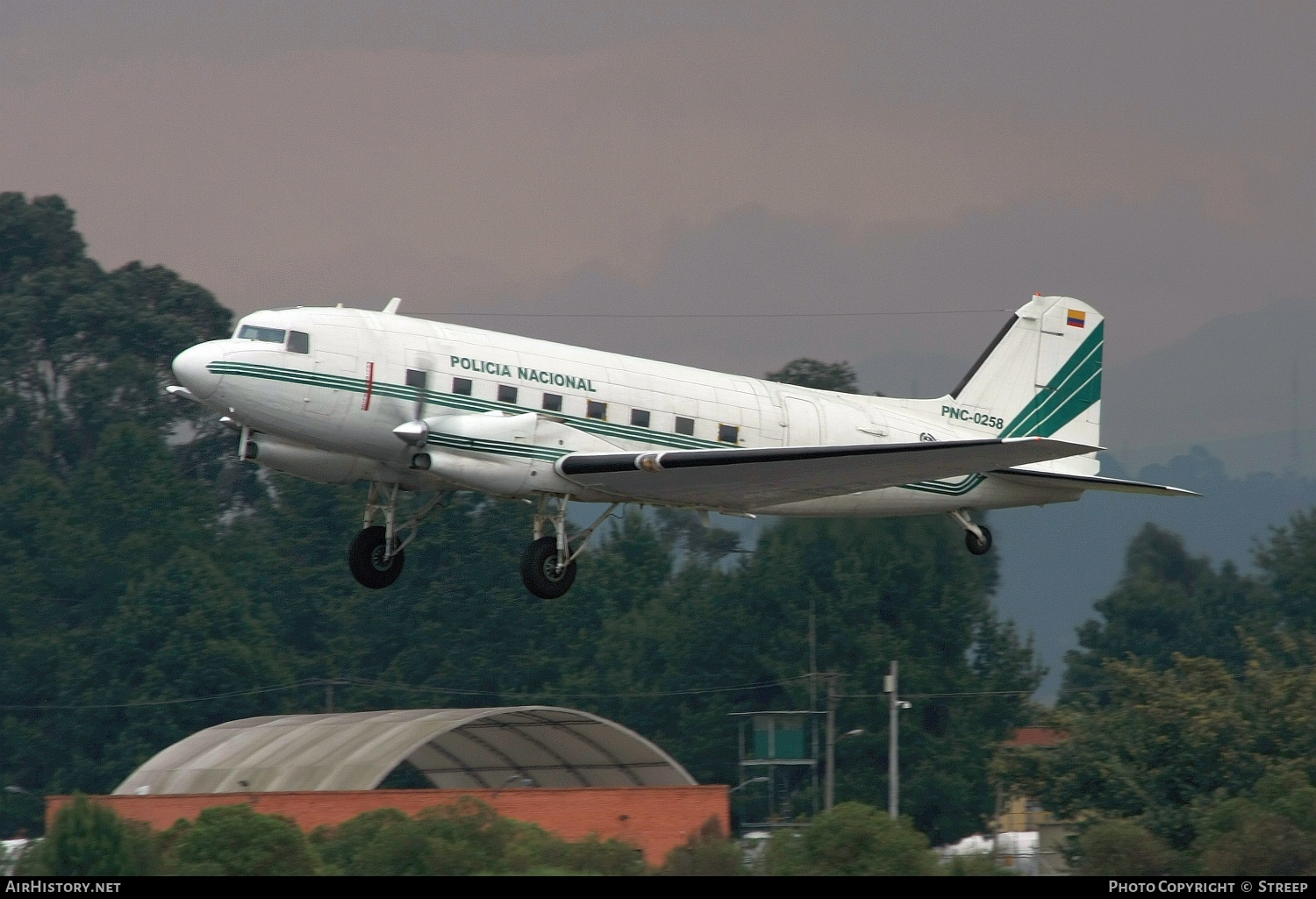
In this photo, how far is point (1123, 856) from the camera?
31.8 metres

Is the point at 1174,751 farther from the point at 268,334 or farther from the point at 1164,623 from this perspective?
the point at 1164,623

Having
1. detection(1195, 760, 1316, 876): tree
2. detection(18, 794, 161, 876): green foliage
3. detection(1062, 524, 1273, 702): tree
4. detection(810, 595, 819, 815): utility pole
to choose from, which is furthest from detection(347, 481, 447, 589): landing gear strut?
detection(1062, 524, 1273, 702): tree

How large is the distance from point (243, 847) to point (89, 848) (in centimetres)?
257

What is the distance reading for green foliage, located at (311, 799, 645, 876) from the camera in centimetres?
2745

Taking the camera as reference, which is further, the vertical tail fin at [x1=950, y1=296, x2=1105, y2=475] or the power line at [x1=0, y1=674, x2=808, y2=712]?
the power line at [x1=0, y1=674, x2=808, y2=712]

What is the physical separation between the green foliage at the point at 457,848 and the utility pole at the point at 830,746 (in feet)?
89.8

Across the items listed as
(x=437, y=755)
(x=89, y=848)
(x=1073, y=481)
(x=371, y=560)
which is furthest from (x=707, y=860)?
(x=437, y=755)

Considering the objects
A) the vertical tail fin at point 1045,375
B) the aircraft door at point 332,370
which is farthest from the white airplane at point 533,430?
the vertical tail fin at point 1045,375

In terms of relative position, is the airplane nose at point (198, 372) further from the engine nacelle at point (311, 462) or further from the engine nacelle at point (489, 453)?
the engine nacelle at point (489, 453)

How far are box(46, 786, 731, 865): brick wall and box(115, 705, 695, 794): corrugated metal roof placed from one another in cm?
276

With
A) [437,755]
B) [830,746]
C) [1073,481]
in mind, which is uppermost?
[1073,481]

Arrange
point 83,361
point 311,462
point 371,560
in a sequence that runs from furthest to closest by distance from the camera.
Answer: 1. point 83,361
2. point 371,560
3. point 311,462

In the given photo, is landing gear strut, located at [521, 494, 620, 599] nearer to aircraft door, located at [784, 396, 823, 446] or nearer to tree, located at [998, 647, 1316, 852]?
aircraft door, located at [784, 396, 823, 446]
